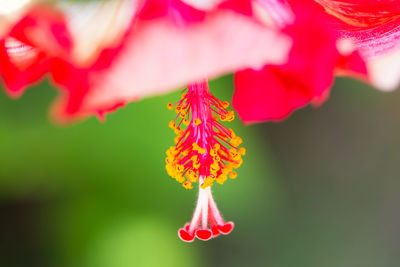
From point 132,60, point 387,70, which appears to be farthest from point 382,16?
point 132,60

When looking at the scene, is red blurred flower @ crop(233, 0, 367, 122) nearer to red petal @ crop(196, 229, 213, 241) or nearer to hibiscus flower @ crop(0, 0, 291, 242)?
hibiscus flower @ crop(0, 0, 291, 242)

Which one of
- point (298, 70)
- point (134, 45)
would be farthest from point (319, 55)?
point (134, 45)

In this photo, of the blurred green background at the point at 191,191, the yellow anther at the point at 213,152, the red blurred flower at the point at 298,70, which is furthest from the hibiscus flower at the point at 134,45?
the blurred green background at the point at 191,191

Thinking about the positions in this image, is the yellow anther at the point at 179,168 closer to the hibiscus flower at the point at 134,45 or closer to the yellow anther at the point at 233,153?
the yellow anther at the point at 233,153

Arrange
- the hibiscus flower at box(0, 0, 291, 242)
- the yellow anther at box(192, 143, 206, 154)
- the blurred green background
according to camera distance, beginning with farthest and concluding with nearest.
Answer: the blurred green background, the yellow anther at box(192, 143, 206, 154), the hibiscus flower at box(0, 0, 291, 242)

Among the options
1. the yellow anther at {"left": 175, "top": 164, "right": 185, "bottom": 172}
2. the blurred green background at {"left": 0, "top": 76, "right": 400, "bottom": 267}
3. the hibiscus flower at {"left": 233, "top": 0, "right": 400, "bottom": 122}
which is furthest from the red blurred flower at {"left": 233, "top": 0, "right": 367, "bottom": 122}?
the blurred green background at {"left": 0, "top": 76, "right": 400, "bottom": 267}

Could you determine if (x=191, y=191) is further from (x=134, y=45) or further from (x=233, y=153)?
(x=134, y=45)

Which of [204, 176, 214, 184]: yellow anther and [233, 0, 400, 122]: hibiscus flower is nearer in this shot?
[233, 0, 400, 122]: hibiscus flower

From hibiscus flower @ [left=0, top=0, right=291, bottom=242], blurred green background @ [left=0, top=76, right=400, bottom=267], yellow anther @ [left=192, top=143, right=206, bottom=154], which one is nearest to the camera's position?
hibiscus flower @ [left=0, top=0, right=291, bottom=242]
